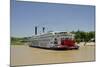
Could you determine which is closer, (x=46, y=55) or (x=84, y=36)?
(x=46, y=55)

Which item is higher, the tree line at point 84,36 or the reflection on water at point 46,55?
the tree line at point 84,36

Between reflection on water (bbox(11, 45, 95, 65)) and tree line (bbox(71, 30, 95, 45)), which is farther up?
tree line (bbox(71, 30, 95, 45))

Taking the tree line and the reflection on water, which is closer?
the reflection on water

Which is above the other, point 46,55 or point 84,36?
point 84,36

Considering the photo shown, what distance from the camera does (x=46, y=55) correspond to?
2.97m

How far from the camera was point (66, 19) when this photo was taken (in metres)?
3.09

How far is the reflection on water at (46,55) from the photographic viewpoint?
2.82m

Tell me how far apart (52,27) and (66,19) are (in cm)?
25

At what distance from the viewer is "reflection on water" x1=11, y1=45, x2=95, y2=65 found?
282 centimetres

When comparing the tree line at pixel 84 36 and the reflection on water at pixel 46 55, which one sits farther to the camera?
the tree line at pixel 84 36
